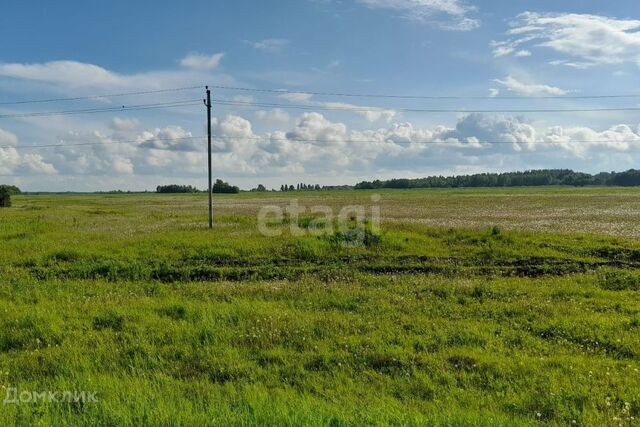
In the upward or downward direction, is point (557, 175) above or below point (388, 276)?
above

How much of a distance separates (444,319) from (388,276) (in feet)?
16.6

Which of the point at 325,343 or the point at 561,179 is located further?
the point at 561,179

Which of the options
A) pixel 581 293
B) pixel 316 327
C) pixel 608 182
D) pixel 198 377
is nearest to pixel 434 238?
pixel 581 293

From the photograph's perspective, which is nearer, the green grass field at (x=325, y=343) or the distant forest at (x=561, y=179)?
the green grass field at (x=325, y=343)

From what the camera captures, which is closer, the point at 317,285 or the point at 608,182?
the point at 317,285

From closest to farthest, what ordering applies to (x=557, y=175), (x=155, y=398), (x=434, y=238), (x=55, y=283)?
1. (x=155, y=398)
2. (x=55, y=283)
3. (x=434, y=238)
4. (x=557, y=175)

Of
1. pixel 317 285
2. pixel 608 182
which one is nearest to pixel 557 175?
pixel 608 182

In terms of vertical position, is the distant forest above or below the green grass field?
above

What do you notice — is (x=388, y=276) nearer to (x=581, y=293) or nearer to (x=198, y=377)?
(x=581, y=293)

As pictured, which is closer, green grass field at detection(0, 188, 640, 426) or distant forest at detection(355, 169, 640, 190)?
green grass field at detection(0, 188, 640, 426)

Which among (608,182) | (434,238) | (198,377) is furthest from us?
(608,182)

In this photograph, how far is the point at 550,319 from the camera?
8.80 m

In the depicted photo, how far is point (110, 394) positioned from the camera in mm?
5391

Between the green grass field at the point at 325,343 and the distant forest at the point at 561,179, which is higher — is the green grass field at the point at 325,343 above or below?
below
